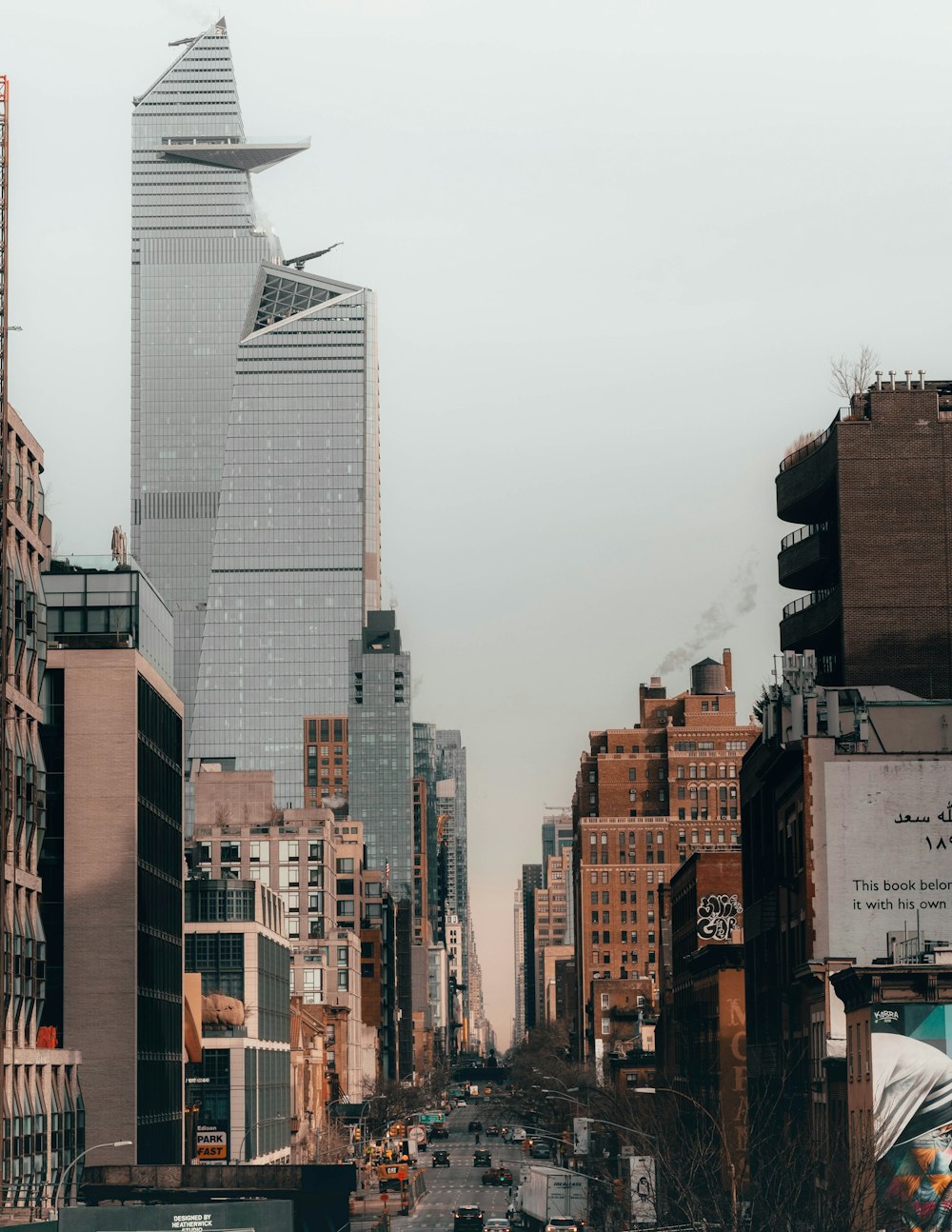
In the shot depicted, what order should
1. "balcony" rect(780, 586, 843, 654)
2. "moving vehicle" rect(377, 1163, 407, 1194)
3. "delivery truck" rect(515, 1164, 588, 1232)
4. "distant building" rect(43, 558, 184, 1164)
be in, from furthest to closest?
"moving vehicle" rect(377, 1163, 407, 1194)
"balcony" rect(780, 586, 843, 654)
"distant building" rect(43, 558, 184, 1164)
"delivery truck" rect(515, 1164, 588, 1232)

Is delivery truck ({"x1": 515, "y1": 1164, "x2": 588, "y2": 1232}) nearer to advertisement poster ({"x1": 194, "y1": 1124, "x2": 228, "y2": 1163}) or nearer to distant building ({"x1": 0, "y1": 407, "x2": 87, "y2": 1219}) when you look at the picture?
distant building ({"x1": 0, "y1": 407, "x2": 87, "y2": 1219})

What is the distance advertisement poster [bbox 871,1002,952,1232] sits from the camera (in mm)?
75688

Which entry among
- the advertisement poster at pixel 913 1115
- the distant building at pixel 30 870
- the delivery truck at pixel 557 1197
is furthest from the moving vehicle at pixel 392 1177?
the advertisement poster at pixel 913 1115

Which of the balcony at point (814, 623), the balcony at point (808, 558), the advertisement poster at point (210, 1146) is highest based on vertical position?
the balcony at point (808, 558)

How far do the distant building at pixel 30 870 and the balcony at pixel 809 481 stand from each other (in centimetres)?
4433

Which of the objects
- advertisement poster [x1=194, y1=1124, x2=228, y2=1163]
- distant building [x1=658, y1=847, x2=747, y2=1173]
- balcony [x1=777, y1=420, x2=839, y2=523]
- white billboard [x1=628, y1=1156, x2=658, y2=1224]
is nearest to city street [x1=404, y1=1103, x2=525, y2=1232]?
advertisement poster [x1=194, y1=1124, x2=228, y2=1163]

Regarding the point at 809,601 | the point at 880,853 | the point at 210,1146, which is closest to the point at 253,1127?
the point at 210,1146

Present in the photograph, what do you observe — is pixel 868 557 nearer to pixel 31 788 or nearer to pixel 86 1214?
pixel 31 788

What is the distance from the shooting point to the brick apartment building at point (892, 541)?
4916 inches

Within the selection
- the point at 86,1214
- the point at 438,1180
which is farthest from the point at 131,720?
the point at 438,1180

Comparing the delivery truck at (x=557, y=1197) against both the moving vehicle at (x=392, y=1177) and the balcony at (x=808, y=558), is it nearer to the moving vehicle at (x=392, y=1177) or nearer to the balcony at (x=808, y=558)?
the balcony at (x=808, y=558)

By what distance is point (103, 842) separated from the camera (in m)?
122

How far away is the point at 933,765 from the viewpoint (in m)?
95.9

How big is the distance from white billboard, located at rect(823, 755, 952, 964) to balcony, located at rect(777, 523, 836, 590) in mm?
33701
